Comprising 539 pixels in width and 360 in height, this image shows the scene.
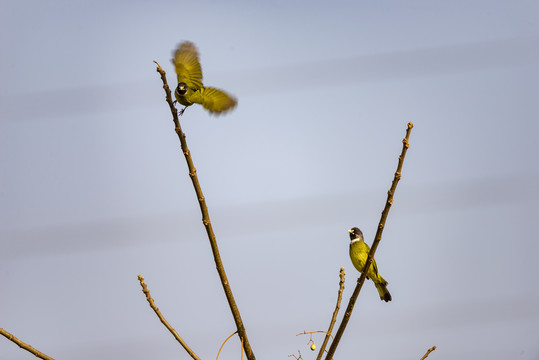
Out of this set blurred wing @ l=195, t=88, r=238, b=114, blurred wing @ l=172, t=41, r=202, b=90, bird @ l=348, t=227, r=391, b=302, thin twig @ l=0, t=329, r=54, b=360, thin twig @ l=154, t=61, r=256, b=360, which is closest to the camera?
thin twig @ l=0, t=329, r=54, b=360

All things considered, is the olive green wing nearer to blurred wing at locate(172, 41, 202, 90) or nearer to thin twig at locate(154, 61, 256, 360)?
blurred wing at locate(172, 41, 202, 90)

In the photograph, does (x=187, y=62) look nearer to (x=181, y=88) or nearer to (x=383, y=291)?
(x=181, y=88)

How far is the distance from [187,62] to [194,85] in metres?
0.14

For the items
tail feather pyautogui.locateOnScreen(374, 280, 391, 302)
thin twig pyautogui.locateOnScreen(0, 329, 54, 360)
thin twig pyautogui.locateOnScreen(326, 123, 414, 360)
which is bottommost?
thin twig pyautogui.locateOnScreen(0, 329, 54, 360)

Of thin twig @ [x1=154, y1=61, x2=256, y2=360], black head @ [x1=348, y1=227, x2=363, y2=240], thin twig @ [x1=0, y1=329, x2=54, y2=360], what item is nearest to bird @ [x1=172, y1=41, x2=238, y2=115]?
thin twig @ [x1=154, y1=61, x2=256, y2=360]

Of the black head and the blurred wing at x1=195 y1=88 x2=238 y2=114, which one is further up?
the black head

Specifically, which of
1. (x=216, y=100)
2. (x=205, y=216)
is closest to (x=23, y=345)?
(x=205, y=216)

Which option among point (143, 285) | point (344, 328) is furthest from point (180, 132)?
point (344, 328)

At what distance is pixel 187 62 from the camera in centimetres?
341

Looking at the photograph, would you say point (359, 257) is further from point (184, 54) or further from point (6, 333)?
point (6, 333)

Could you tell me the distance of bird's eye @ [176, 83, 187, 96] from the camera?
3.51 meters

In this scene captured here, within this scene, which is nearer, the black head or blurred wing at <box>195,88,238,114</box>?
blurred wing at <box>195,88,238,114</box>

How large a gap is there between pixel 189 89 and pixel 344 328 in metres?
1.70

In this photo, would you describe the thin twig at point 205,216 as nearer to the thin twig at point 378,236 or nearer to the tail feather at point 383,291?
the thin twig at point 378,236
